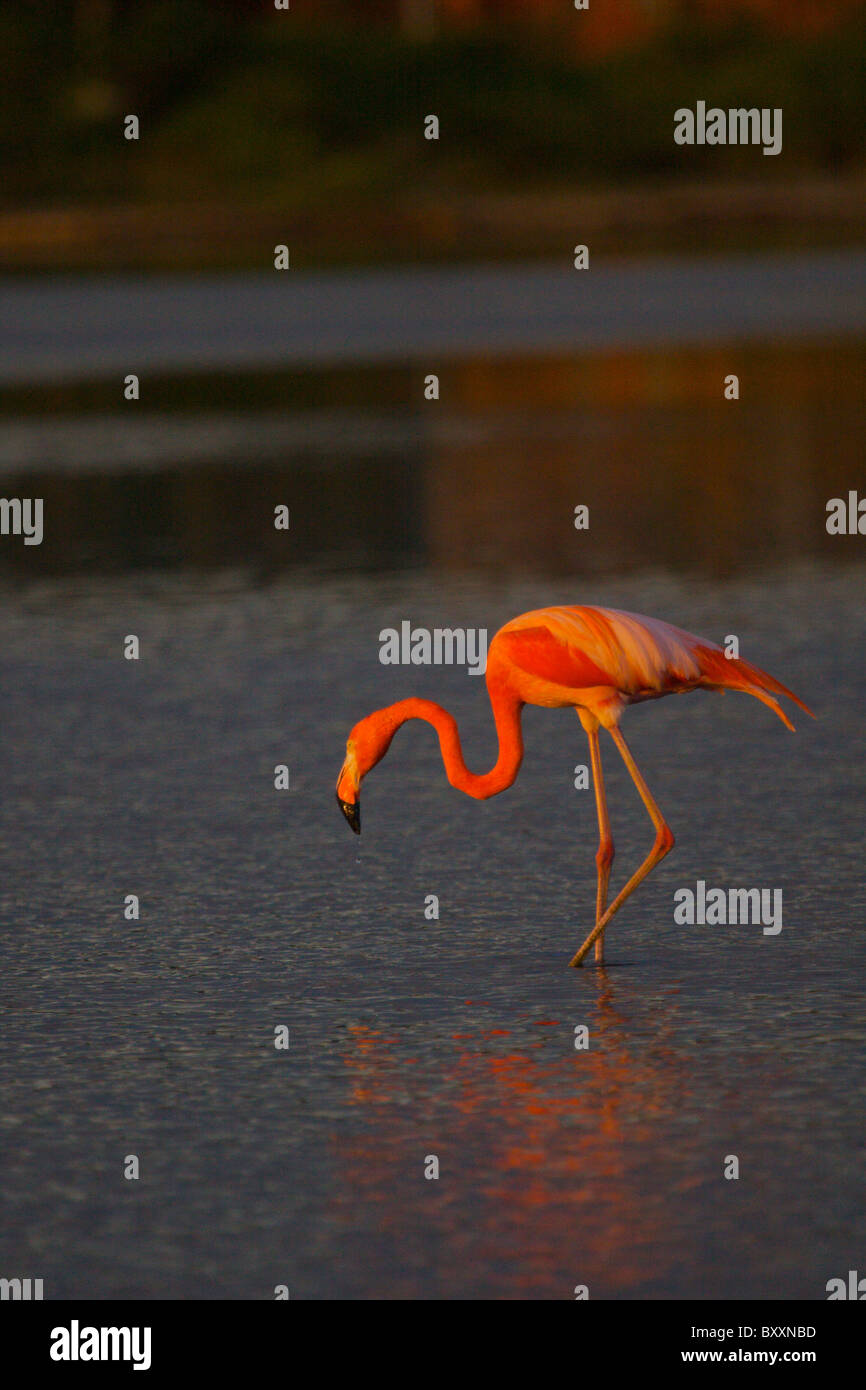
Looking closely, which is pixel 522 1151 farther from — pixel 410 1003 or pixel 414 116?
pixel 414 116

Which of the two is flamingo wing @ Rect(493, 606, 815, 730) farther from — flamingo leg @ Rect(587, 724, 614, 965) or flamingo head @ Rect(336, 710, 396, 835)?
flamingo head @ Rect(336, 710, 396, 835)

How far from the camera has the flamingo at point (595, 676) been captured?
802cm

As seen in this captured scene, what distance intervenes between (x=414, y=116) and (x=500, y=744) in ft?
275

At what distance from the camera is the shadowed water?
6.02m

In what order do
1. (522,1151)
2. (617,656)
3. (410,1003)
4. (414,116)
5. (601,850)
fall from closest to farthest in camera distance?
(522,1151)
(410,1003)
(617,656)
(601,850)
(414,116)

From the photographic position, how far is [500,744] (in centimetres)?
805

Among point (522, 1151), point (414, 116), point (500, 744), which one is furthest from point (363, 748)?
point (414, 116)

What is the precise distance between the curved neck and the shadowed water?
1.63ft

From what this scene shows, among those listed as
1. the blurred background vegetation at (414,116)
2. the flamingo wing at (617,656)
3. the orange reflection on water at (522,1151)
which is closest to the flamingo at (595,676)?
the flamingo wing at (617,656)

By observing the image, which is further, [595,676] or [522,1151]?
[595,676]

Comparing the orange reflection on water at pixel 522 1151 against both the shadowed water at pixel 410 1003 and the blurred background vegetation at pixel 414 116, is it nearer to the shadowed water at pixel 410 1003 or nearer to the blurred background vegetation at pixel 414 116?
the shadowed water at pixel 410 1003

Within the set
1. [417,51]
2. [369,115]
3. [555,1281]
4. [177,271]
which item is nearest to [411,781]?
[555,1281]

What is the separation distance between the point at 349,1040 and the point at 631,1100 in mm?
858

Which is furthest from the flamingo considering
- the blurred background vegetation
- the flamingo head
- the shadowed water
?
the blurred background vegetation
